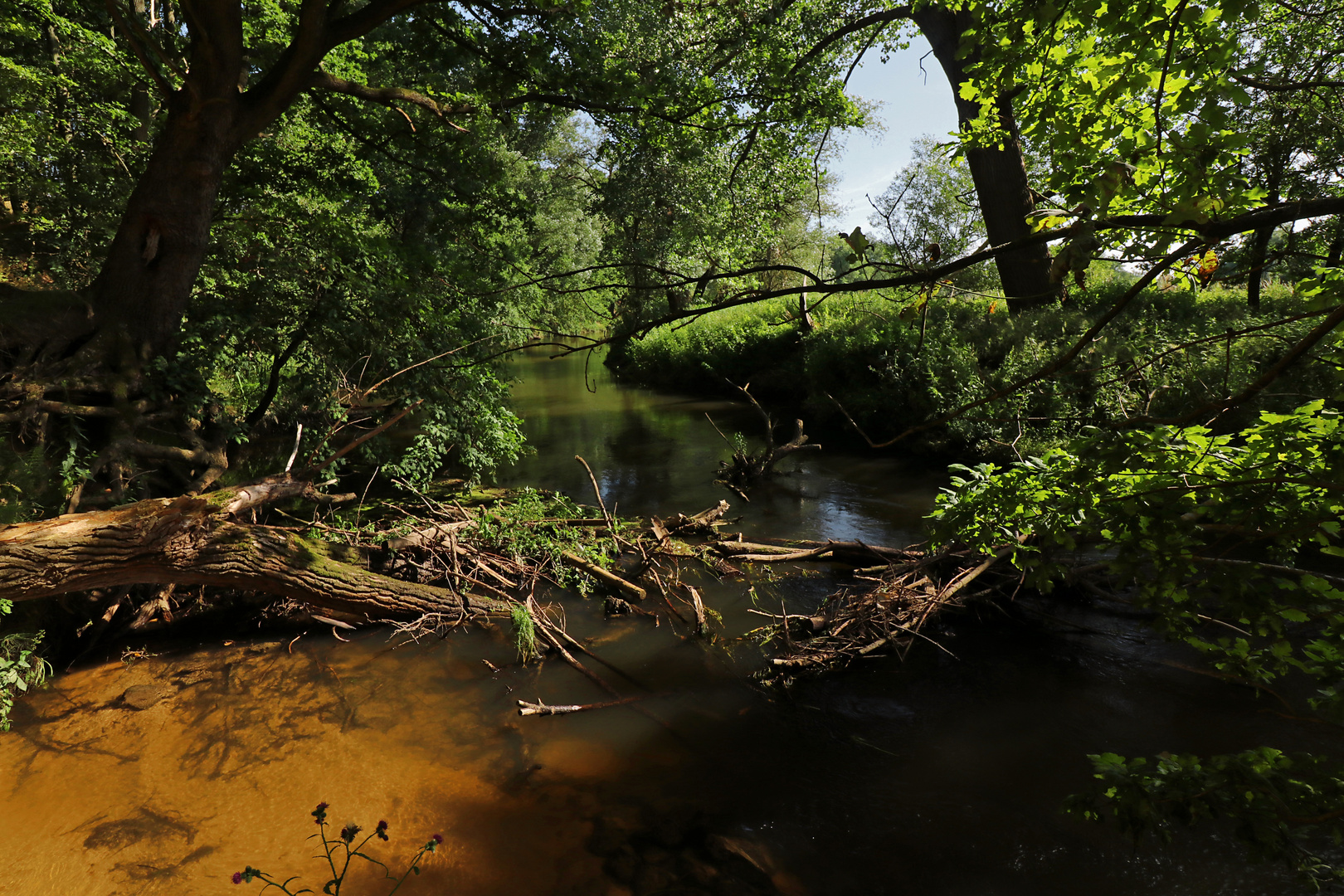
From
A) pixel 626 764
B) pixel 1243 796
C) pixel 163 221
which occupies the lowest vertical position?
pixel 626 764

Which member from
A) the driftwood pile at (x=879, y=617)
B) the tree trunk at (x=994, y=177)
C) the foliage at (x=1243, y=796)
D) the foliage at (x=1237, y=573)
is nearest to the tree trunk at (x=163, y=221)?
the driftwood pile at (x=879, y=617)

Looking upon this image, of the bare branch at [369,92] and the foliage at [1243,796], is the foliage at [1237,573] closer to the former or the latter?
the foliage at [1243,796]

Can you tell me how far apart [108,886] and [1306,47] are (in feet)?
50.2

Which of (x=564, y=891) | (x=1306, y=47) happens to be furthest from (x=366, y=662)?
(x=1306, y=47)

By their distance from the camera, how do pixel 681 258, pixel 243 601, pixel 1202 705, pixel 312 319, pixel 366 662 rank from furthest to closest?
pixel 681 258 < pixel 312 319 < pixel 243 601 < pixel 366 662 < pixel 1202 705

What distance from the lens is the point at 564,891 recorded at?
3520 millimetres

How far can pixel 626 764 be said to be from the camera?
14.8ft

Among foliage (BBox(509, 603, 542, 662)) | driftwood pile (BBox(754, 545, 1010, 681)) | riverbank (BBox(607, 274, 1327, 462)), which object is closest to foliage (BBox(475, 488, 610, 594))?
foliage (BBox(509, 603, 542, 662))

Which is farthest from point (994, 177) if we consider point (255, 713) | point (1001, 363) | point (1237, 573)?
point (255, 713)

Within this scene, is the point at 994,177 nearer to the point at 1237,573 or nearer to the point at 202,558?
the point at 1237,573

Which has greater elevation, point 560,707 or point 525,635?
point 525,635

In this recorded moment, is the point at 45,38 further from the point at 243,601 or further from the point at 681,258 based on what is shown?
the point at 681,258

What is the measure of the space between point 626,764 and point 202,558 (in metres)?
3.52

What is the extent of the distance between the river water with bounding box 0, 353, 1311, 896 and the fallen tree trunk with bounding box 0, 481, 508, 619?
48 cm
